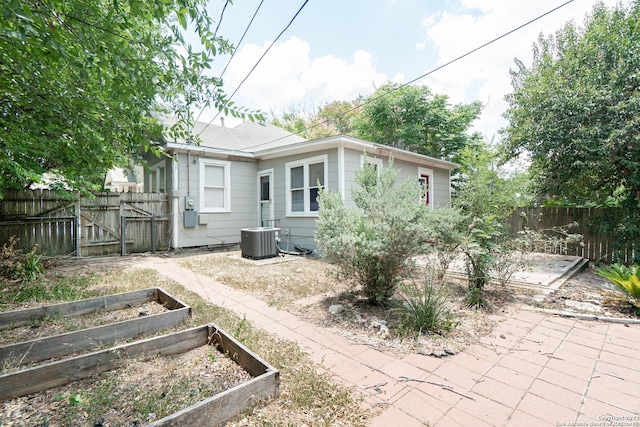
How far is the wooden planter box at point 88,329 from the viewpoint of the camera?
237 centimetres

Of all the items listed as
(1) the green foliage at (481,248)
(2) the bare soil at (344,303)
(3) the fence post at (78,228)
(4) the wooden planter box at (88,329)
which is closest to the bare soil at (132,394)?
(4) the wooden planter box at (88,329)

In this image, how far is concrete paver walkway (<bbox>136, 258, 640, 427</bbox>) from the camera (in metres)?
1.86

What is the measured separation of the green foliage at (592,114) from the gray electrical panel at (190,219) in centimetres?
907

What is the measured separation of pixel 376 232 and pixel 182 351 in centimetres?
237

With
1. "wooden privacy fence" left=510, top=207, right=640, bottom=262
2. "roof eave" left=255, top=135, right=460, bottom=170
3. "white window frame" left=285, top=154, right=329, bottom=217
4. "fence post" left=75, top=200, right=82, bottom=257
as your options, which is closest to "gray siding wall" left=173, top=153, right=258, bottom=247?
"roof eave" left=255, top=135, right=460, bottom=170

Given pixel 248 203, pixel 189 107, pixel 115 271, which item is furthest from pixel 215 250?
pixel 189 107

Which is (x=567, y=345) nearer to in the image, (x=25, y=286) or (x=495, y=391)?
(x=495, y=391)

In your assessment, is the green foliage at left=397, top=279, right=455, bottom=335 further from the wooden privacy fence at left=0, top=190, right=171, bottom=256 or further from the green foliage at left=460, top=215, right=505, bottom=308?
the wooden privacy fence at left=0, top=190, right=171, bottom=256

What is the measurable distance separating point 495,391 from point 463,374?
0.26 m

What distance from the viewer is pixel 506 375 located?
7.64ft

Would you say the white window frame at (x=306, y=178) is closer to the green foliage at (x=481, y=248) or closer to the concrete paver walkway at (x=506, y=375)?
the green foliage at (x=481, y=248)

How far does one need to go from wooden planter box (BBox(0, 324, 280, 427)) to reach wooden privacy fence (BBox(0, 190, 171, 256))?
15.9 feet

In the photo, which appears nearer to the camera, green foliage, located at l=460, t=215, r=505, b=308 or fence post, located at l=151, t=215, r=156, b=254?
green foliage, located at l=460, t=215, r=505, b=308

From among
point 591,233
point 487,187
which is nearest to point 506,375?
point 487,187
